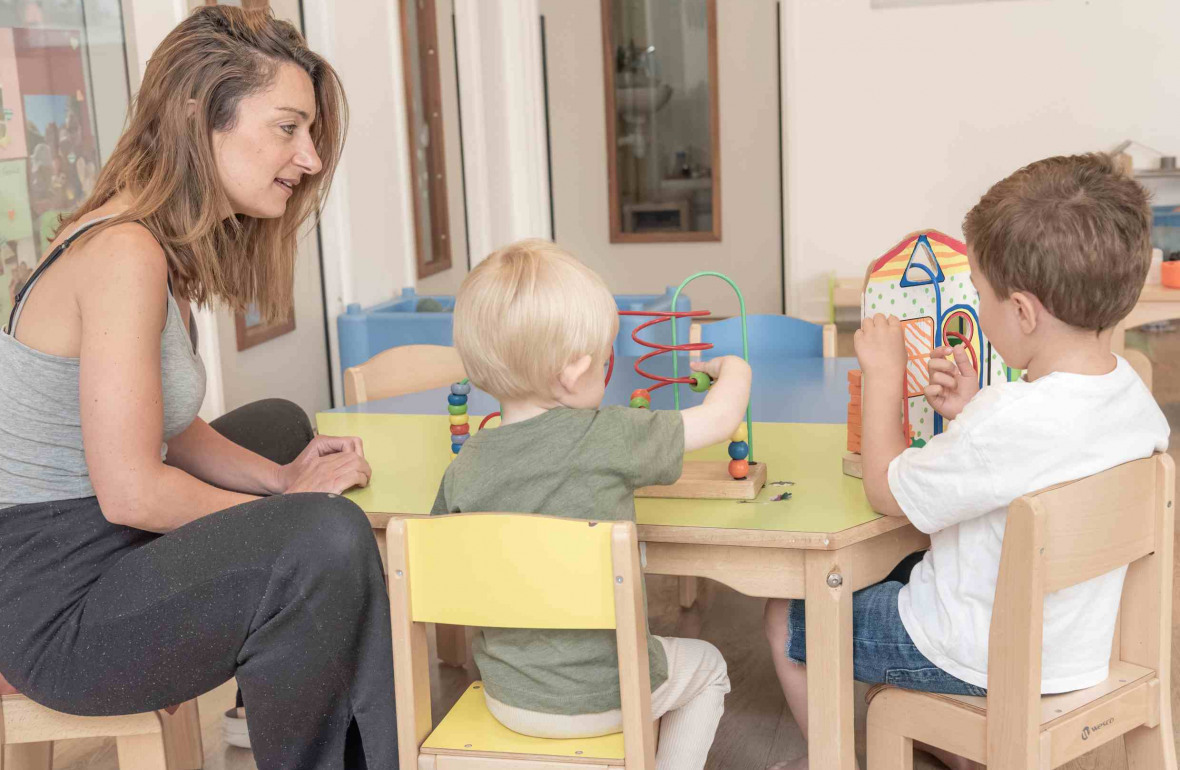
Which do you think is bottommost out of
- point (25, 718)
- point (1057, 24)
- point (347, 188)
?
point (25, 718)

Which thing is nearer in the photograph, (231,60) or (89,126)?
(231,60)

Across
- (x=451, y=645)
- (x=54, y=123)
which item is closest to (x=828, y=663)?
(x=451, y=645)

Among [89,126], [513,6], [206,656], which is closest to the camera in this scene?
[206,656]

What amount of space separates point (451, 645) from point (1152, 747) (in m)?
1.31

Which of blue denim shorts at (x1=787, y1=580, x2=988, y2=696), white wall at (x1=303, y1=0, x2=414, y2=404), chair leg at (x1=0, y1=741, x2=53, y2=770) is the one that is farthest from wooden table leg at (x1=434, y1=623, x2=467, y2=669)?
white wall at (x1=303, y1=0, x2=414, y2=404)

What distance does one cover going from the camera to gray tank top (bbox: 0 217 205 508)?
1340 mm

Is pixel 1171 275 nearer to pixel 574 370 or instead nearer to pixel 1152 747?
pixel 1152 747

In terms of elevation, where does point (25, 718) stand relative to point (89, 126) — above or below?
below

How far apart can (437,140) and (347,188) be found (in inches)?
43.7

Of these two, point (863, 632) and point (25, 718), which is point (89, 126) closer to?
point (25, 718)

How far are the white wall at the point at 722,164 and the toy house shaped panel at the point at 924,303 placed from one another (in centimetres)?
527

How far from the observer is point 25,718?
53.1 inches

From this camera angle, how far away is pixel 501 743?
4.17 ft

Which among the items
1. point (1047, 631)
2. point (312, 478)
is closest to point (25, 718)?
point (312, 478)
